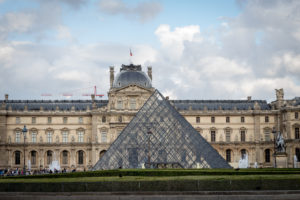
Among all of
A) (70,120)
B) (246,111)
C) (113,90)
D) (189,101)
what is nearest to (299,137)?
(246,111)

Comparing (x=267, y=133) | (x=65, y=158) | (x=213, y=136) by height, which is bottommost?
(x=65, y=158)

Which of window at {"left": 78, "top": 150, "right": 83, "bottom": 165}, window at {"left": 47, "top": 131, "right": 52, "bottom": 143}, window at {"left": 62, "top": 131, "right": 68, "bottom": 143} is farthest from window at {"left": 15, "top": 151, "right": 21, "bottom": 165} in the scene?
window at {"left": 78, "top": 150, "right": 83, "bottom": 165}

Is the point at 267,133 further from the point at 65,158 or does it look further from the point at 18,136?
the point at 18,136

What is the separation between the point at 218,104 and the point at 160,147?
3188 centimetres

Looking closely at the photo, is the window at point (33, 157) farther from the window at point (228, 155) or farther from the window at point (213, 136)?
the window at point (228, 155)

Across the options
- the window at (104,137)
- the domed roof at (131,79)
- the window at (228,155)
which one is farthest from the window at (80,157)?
the window at (228,155)

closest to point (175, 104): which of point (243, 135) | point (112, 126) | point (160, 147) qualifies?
point (112, 126)

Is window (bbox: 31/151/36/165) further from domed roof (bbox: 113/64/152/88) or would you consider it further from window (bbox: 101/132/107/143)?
domed roof (bbox: 113/64/152/88)

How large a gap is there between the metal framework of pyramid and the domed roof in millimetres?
23669

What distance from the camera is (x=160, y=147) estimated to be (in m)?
39.1

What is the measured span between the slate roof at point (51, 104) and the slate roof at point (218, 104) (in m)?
10.4

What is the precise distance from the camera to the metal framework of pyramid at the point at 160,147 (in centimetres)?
3750

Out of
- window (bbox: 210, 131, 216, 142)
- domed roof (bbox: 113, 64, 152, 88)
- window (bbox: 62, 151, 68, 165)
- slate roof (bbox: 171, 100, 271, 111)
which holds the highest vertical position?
domed roof (bbox: 113, 64, 152, 88)

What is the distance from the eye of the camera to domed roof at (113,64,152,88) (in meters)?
66.2
